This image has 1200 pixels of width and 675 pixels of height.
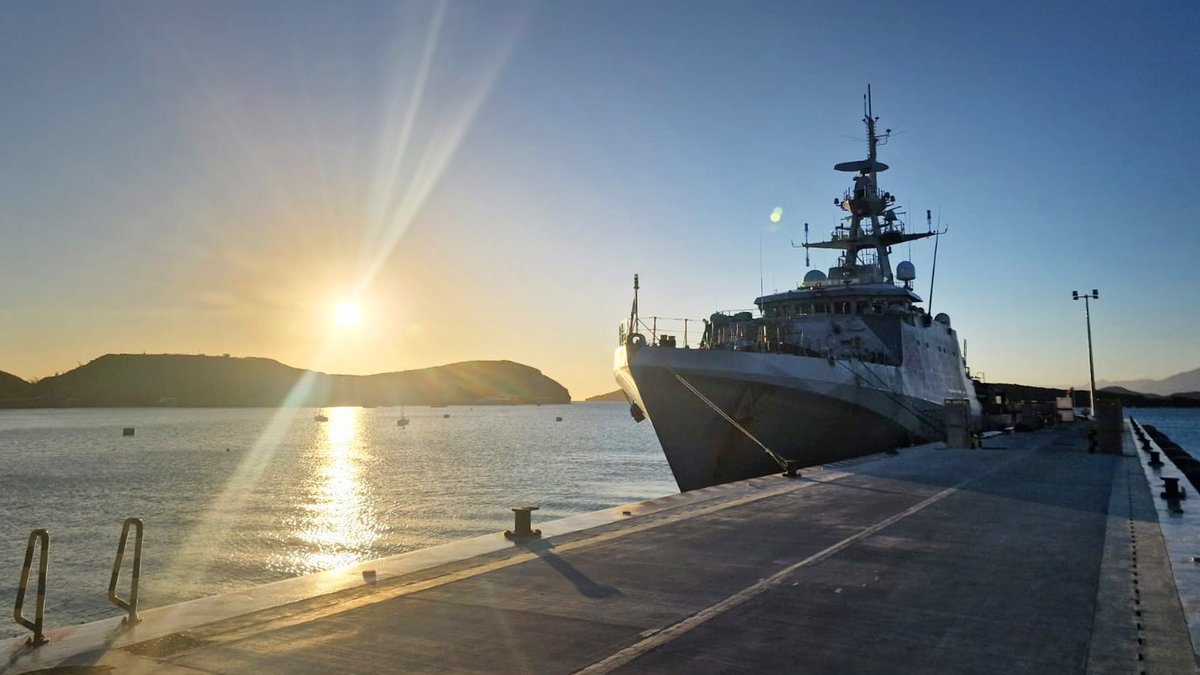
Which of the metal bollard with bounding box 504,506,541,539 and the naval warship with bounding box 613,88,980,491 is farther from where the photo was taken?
Answer: the naval warship with bounding box 613,88,980,491

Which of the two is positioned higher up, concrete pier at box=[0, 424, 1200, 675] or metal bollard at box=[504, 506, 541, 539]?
metal bollard at box=[504, 506, 541, 539]

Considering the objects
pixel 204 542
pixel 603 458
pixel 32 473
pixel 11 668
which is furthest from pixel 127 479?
pixel 11 668

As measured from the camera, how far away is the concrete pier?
572 cm

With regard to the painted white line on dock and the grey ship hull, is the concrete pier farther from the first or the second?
the grey ship hull

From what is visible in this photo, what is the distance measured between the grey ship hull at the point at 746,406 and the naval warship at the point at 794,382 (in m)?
0.04

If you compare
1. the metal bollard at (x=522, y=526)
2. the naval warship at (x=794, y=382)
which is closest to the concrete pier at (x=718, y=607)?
the metal bollard at (x=522, y=526)

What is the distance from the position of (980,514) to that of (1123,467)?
43.9 feet

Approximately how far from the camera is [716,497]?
50.1 feet

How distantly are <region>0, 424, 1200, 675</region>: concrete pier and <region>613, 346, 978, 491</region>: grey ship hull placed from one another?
35.7 ft

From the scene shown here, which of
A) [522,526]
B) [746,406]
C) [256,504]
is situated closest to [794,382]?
[746,406]

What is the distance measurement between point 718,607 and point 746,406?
1707 cm

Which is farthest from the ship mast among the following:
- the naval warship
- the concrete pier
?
the concrete pier

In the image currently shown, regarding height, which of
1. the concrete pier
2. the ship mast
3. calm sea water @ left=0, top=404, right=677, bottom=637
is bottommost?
calm sea water @ left=0, top=404, right=677, bottom=637

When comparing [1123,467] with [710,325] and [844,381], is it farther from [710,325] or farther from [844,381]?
[710,325]
